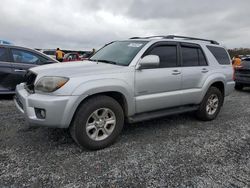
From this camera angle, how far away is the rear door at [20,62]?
6.15 m

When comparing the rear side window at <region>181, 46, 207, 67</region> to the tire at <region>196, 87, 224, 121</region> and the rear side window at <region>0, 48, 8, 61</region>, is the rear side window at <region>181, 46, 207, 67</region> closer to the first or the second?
the tire at <region>196, 87, 224, 121</region>

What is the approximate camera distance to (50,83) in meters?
3.08

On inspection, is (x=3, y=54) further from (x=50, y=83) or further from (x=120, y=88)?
(x=120, y=88)

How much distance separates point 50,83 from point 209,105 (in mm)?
3526

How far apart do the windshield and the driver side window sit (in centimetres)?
283

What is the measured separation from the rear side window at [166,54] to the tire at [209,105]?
4.04 ft

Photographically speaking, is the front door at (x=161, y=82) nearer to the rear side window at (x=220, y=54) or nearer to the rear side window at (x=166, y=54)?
the rear side window at (x=166, y=54)

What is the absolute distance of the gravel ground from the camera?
2.64 meters

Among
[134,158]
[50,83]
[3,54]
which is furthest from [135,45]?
[3,54]

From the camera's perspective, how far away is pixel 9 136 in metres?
3.76

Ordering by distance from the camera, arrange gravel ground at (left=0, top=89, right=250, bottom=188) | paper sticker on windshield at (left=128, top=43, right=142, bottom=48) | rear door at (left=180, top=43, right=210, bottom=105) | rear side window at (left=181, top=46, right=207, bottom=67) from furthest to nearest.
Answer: rear side window at (left=181, top=46, right=207, bottom=67)
rear door at (left=180, top=43, right=210, bottom=105)
paper sticker on windshield at (left=128, top=43, right=142, bottom=48)
gravel ground at (left=0, top=89, right=250, bottom=188)

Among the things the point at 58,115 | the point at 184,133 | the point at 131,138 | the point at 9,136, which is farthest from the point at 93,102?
the point at 184,133

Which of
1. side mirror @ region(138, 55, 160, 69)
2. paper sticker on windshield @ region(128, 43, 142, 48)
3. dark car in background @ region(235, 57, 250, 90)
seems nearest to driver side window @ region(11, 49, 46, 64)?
paper sticker on windshield @ region(128, 43, 142, 48)

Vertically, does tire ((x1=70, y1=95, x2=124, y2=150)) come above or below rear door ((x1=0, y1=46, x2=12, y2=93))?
below
